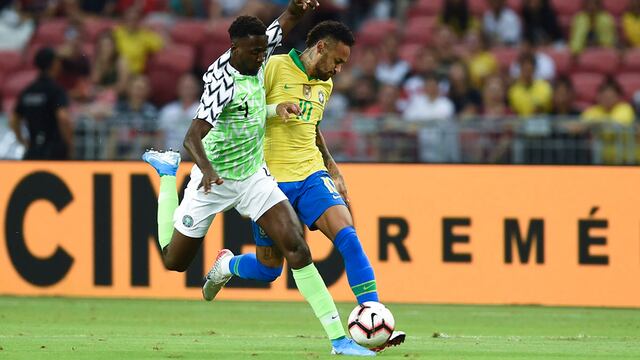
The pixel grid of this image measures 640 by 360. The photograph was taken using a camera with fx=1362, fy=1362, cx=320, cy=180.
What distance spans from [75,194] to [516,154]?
519 centimetres

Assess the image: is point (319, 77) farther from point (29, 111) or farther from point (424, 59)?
point (424, 59)

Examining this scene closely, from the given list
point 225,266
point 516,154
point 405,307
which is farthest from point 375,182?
point 225,266

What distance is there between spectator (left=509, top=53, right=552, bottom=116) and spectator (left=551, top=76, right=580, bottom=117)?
0.98ft

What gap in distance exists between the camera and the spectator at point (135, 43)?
1942 cm

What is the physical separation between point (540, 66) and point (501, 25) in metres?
1.50

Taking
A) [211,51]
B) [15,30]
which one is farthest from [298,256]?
[15,30]

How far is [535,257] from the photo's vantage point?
13.8 metres

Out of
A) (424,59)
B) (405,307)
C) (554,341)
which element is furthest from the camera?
(424,59)

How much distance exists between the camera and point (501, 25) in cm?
1966

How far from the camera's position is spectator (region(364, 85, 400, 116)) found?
17.5 metres

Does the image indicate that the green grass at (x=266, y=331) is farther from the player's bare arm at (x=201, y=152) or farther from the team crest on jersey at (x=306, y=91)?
the team crest on jersey at (x=306, y=91)

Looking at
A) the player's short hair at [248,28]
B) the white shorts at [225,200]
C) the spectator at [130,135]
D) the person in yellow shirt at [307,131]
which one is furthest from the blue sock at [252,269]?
the spectator at [130,135]

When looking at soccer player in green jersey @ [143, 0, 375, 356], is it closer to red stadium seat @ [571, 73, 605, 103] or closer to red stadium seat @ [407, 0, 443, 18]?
red stadium seat @ [571, 73, 605, 103]

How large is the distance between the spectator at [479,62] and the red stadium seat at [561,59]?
814 millimetres
